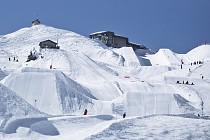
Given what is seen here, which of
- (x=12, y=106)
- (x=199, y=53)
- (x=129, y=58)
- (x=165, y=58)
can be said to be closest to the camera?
(x=12, y=106)

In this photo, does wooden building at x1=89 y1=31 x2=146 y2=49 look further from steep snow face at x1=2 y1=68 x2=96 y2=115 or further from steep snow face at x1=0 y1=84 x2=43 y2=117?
steep snow face at x1=0 y1=84 x2=43 y2=117

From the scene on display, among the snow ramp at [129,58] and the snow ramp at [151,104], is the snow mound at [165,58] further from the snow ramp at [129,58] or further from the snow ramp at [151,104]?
the snow ramp at [151,104]

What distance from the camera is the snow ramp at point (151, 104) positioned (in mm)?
34906

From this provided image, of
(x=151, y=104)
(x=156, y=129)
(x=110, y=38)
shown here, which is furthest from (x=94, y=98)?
(x=110, y=38)

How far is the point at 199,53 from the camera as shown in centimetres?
8912

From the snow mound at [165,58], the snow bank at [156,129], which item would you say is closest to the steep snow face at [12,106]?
the snow bank at [156,129]

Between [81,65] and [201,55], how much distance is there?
137 feet

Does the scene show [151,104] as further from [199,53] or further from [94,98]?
[199,53]

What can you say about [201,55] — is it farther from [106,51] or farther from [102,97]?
[102,97]

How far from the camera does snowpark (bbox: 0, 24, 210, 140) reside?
16.9 m

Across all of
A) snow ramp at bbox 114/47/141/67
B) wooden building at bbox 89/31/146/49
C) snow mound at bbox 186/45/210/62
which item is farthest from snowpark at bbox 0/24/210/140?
wooden building at bbox 89/31/146/49

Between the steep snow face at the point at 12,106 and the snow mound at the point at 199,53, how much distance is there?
225 feet

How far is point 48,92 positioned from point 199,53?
61.2m

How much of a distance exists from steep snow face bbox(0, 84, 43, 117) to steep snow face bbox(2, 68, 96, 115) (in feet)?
31.8
